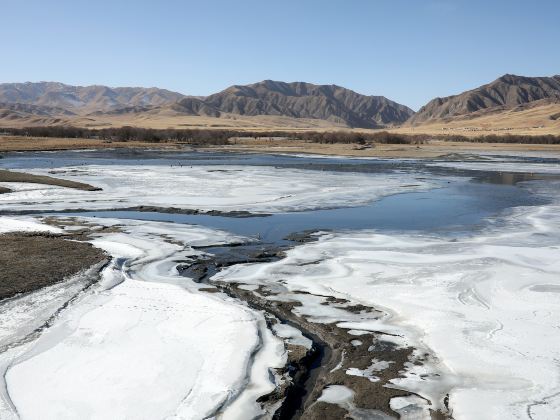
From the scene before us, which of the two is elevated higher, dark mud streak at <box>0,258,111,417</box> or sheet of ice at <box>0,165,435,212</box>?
dark mud streak at <box>0,258,111,417</box>

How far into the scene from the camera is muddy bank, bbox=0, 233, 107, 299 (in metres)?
10.5

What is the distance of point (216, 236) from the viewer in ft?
52.0

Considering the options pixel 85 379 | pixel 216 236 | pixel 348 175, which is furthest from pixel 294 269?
pixel 348 175

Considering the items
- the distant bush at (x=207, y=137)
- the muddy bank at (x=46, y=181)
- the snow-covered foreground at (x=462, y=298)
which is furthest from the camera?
the distant bush at (x=207, y=137)

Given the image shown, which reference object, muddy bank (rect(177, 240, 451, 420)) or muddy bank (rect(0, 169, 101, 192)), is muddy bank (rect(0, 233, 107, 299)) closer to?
muddy bank (rect(177, 240, 451, 420))

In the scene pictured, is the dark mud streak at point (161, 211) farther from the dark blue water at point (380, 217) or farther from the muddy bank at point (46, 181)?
the muddy bank at point (46, 181)

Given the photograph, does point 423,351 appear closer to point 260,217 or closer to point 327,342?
point 327,342

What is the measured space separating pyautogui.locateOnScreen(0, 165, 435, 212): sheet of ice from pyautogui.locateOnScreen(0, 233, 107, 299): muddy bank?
6876mm

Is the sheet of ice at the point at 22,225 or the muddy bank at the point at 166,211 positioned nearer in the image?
the sheet of ice at the point at 22,225

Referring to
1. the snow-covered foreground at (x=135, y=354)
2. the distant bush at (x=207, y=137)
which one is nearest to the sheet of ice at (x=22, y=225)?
the snow-covered foreground at (x=135, y=354)

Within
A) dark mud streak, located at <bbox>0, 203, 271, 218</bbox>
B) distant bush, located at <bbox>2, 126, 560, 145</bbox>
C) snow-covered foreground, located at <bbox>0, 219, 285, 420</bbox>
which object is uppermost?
distant bush, located at <bbox>2, 126, 560, 145</bbox>

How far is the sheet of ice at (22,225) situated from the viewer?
15867 millimetres

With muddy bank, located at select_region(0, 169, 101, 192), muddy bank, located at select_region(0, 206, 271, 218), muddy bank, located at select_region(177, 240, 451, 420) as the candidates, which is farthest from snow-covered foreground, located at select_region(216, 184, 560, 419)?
muddy bank, located at select_region(0, 169, 101, 192)

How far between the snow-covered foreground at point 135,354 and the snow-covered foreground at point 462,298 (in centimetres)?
136
